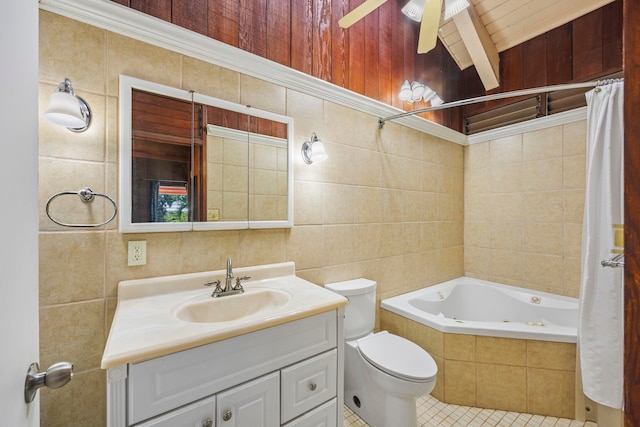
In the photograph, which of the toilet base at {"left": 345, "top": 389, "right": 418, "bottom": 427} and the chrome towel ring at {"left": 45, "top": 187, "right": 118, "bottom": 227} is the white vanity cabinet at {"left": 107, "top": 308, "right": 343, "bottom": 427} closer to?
the toilet base at {"left": 345, "top": 389, "right": 418, "bottom": 427}

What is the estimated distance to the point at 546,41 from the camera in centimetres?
237

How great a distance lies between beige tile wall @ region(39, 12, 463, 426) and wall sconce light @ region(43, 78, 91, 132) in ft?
0.36

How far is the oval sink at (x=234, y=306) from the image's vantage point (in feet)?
3.86

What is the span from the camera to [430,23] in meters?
1.48

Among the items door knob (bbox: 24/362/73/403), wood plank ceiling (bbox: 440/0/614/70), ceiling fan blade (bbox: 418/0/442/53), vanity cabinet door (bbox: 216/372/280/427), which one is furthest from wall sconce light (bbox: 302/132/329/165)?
wood plank ceiling (bbox: 440/0/614/70)

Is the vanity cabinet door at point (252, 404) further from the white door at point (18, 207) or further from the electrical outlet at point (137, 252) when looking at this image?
the electrical outlet at point (137, 252)

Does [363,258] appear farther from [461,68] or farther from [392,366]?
[461,68]

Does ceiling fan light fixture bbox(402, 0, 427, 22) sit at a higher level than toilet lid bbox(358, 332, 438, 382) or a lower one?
higher

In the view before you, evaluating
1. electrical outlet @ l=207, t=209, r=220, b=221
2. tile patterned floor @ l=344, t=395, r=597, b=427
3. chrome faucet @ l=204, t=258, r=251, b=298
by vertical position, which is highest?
electrical outlet @ l=207, t=209, r=220, b=221

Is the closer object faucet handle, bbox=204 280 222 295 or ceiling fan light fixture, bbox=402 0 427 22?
faucet handle, bbox=204 280 222 295

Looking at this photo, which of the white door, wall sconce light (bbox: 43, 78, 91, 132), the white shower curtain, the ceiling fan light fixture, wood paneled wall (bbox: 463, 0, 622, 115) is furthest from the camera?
wood paneled wall (bbox: 463, 0, 622, 115)

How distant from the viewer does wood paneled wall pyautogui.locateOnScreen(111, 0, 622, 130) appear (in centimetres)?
147

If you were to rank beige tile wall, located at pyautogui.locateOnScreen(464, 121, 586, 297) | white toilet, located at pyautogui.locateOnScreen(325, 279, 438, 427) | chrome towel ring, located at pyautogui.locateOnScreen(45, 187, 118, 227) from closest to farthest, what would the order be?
1. chrome towel ring, located at pyautogui.locateOnScreen(45, 187, 118, 227)
2. white toilet, located at pyautogui.locateOnScreen(325, 279, 438, 427)
3. beige tile wall, located at pyautogui.locateOnScreen(464, 121, 586, 297)

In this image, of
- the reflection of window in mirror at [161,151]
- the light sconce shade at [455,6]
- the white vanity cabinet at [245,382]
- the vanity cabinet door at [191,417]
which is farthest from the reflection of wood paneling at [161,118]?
the light sconce shade at [455,6]
